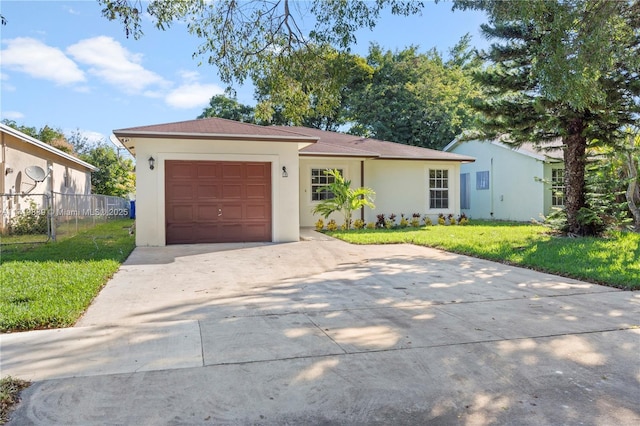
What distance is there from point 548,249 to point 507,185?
10.9 meters

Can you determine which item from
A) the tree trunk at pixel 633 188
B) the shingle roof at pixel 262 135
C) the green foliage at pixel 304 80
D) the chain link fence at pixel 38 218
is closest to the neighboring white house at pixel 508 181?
the shingle roof at pixel 262 135

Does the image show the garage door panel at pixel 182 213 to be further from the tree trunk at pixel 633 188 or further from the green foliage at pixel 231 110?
the green foliage at pixel 231 110

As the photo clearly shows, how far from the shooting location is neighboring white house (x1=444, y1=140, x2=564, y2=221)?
1867 centimetres

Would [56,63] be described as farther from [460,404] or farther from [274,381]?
[460,404]

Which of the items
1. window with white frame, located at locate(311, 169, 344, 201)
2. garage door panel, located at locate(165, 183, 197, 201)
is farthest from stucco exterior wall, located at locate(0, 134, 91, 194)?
window with white frame, located at locate(311, 169, 344, 201)

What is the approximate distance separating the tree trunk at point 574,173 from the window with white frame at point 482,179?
888 centimetres

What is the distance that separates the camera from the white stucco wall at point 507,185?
61.5 feet

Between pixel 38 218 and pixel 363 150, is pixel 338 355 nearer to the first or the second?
pixel 38 218

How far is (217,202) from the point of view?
40.3ft

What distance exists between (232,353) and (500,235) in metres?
11.0

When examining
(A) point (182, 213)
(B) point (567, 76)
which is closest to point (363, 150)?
(A) point (182, 213)

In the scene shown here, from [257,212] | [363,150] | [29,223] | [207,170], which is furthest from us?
[363,150]

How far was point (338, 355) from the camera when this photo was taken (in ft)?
12.9

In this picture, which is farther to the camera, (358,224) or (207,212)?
(358,224)
